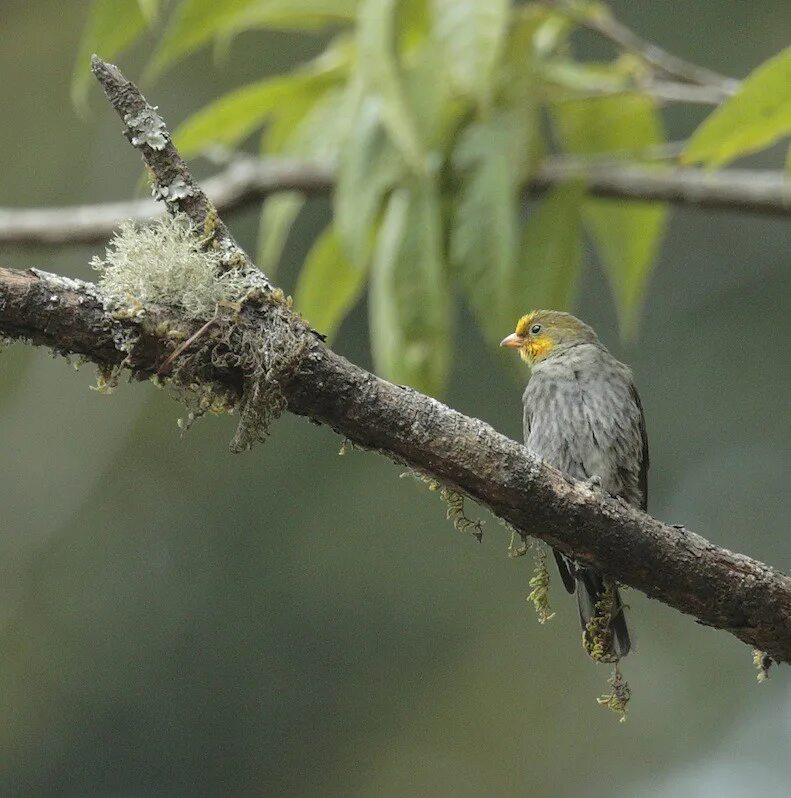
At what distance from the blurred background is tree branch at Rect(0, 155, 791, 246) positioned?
14.6 feet

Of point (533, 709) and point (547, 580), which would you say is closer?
point (547, 580)

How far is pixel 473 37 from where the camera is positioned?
3.48 meters

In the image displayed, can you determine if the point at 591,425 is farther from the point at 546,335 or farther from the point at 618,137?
the point at 618,137

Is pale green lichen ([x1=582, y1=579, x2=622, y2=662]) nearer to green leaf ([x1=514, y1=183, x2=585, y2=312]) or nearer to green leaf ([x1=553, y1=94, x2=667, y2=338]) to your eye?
green leaf ([x1=514, y1=183, x2=585, y2=312])

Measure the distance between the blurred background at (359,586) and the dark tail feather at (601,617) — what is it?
545cm

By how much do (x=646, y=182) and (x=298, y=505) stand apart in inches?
223

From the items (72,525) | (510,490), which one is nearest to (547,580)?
(510,490)

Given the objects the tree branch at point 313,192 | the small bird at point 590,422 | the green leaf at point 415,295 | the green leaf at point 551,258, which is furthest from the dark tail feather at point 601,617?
the tree branch at point 313,192

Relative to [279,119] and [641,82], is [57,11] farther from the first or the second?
[641,82]

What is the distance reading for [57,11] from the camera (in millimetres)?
9508

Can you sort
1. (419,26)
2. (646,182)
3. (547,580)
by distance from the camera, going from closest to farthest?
(547,580), (419,26), (646,182)

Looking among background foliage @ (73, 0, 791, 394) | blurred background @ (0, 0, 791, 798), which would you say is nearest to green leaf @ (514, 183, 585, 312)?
background foliage @ (73, 0, 791, 394)

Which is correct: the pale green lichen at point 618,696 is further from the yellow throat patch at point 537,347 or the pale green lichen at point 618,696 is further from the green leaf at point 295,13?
the green leaf at point 295,13

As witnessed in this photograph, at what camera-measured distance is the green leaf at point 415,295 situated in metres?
3.79
